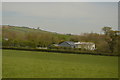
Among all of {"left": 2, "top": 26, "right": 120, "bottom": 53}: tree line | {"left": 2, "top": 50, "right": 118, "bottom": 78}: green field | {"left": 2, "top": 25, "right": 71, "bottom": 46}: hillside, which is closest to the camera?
{"left": 2, "top": 50, "right": 118, "bottom": 78}: green field

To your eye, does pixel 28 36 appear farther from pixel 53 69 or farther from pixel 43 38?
pixel 53 69

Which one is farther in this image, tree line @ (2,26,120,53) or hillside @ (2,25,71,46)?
hillside @ (2,25,71,46)

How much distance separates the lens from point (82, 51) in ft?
80.9

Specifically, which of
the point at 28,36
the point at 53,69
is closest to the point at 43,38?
the point at 28,36

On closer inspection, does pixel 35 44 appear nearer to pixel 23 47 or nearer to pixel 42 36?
pixel 23 47

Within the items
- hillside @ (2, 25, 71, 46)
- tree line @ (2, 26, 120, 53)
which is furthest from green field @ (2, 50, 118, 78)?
hillside @ (2, 25, 71, 46)

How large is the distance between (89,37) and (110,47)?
5.78 meters

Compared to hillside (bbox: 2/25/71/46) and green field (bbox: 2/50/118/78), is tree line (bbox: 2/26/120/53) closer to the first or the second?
hillside (bbox: 2/25/71/46)

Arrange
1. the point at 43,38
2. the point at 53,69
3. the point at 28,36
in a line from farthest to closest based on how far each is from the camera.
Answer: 1. the point at 43,38
2. the point at 28,36
3. the point at 53,69

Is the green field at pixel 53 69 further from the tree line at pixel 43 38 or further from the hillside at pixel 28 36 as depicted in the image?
the hillside at pixel 28 36

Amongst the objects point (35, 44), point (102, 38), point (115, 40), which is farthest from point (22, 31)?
point (115, 40)

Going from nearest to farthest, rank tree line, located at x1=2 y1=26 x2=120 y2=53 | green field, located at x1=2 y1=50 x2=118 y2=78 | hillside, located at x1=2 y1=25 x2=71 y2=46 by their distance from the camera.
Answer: green field, located at x1=2 y1=50 x2=118 y2=78 → tree line, located at x1=2 y1=26 x2=120 y2=53 → hillside, located at x1=2 y1=25 x2=71 y2=46

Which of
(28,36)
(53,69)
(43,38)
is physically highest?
(28,36)

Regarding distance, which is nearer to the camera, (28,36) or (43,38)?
(28,36)
